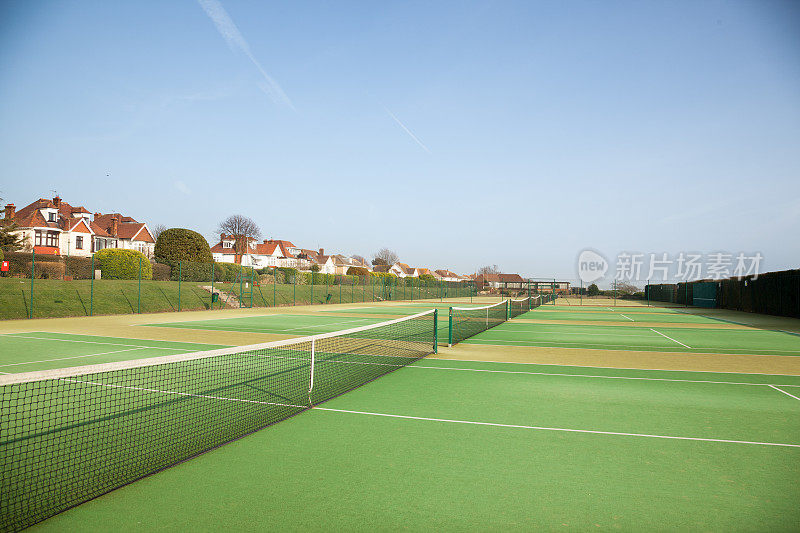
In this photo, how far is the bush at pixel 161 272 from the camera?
117 ft

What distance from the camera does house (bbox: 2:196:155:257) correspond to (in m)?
56.2

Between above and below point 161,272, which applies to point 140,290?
below

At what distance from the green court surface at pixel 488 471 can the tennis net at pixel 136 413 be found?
0.32 m

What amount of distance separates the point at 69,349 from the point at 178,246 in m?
29.4

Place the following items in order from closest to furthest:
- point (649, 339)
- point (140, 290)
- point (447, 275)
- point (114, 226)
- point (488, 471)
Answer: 1. point (488, 471)
2. point (649, 339)
3. point (140, 290)
4. point (114, 226)
5. point (447, 275)

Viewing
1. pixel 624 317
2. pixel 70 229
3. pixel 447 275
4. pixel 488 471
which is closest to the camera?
pixel 488 471

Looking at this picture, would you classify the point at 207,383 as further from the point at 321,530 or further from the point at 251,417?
the point at 321,530

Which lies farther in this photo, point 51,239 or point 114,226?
point 114,226

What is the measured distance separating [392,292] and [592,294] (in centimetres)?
3583

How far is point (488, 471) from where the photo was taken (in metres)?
4.77

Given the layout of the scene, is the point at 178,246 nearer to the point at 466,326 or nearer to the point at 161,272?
the point at 161,272

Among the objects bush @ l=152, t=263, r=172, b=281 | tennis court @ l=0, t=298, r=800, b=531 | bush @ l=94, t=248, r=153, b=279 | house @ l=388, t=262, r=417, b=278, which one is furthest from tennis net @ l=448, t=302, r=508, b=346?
house @ l=388, t=262, r=417, b=278

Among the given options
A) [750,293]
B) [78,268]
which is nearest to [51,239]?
[78,268]

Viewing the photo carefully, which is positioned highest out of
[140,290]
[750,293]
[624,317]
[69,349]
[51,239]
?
[51,239]
